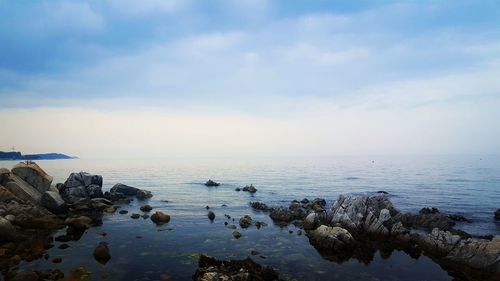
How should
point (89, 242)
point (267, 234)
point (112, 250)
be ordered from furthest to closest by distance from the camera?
1. point (267, 234)
2. point (89, 242)
3. point (112, 250)

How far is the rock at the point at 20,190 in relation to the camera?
39.0 meters

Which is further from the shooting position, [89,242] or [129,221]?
[129,221]

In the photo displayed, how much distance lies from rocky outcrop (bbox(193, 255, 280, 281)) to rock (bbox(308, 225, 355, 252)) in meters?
7.84

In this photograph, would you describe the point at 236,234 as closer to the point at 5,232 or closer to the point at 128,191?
the point at 5,232

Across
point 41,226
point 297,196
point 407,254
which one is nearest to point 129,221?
point 41,226

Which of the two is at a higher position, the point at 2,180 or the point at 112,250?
the point at 2,180

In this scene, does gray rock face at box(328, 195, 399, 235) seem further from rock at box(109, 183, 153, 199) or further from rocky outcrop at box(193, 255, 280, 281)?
rock at box(109, 183, 153, 199)

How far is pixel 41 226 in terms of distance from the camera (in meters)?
31.5

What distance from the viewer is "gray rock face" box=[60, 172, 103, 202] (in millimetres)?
47906

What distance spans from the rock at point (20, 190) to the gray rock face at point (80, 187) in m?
5.84

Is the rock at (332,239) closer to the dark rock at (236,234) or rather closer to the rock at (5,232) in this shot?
the dark rock at (236,234)

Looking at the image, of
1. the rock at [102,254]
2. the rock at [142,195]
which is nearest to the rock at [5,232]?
the rock at [102,254]

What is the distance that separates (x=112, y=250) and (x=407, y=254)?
2372 cm

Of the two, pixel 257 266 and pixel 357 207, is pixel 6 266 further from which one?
pixel 357 207
